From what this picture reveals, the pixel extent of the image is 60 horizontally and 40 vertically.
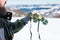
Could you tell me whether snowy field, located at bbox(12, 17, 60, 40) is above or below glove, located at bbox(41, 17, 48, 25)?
below

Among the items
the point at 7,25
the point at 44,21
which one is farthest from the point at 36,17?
the point at 7,25

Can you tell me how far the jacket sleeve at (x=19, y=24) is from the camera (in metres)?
1.18

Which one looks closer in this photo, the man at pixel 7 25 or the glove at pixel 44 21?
the man at pixel 7 25

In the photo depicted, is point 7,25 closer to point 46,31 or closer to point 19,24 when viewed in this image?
point 19,24

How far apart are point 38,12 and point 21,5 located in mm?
128

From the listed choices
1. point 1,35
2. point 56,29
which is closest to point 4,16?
point 1,35

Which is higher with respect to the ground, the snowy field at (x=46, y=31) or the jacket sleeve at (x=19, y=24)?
the jacket sleeve at (x=19, y=24)

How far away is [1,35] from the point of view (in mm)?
1077

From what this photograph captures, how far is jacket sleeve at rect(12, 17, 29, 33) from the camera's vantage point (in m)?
1.18

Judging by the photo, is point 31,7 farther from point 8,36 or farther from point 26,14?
point 8,36

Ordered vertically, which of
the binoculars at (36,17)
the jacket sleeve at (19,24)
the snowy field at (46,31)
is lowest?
the snowy field at (46,31)

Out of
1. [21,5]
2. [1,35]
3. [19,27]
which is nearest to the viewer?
[1,35]

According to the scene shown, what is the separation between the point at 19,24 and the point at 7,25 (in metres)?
0.09

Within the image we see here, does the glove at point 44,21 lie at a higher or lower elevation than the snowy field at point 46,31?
higher
